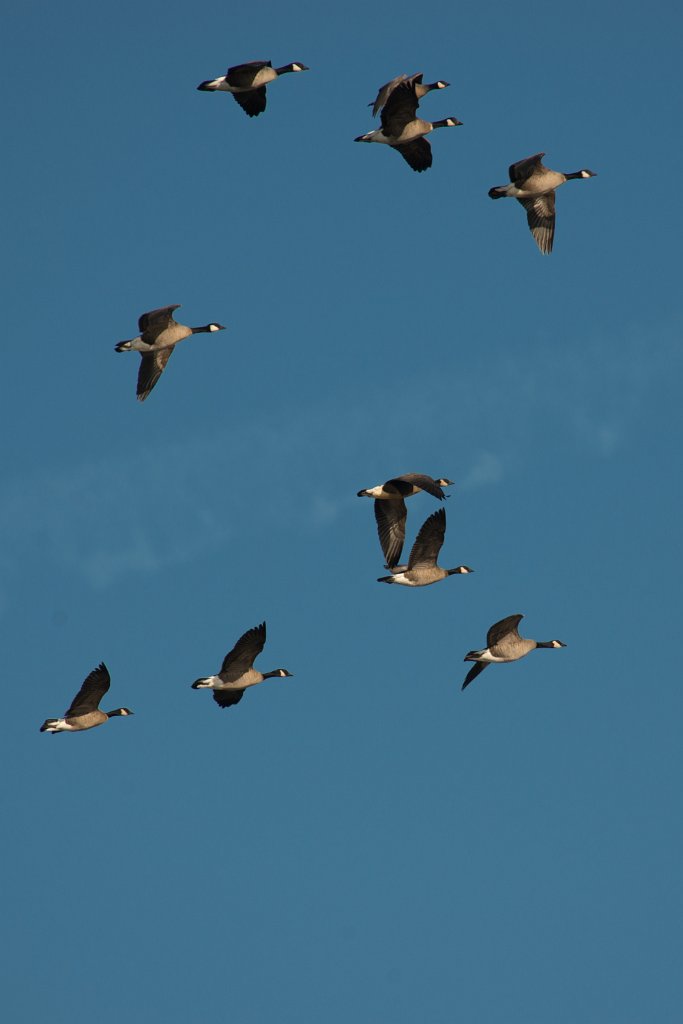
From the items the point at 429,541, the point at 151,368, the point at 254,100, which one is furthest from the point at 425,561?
the point at 254,100

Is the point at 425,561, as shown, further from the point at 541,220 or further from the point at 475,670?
the point at 541,220

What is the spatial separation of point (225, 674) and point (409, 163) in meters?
9.78

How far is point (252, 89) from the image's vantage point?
4012 centimetres

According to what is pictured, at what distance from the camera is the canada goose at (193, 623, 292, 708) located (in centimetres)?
4019

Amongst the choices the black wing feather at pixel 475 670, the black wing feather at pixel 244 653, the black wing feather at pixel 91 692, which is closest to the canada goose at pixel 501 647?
the black wing feather at pixel 475 670

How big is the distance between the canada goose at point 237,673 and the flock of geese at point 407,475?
0.02m

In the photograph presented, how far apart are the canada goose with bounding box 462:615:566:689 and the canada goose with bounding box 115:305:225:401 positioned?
7365mm

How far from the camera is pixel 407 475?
39.5 meters

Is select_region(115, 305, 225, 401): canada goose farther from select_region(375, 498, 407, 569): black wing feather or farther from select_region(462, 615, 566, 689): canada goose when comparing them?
select_region(462, 615, 566, 689): canada goose

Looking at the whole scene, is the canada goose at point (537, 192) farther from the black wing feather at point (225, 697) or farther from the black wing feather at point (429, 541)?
the black wing feather at point (225, 697)

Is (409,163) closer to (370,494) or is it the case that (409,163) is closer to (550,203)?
(550,203)

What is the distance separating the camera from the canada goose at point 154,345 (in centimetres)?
3956

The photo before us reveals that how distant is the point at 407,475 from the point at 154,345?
16.3 ft

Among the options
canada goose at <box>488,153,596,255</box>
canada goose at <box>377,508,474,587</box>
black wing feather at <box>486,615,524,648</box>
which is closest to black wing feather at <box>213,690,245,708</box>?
canada goose at <box>377,508,474,587</box>
